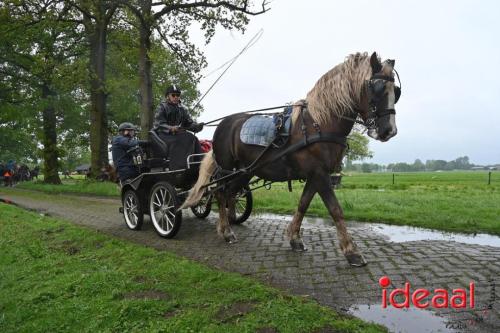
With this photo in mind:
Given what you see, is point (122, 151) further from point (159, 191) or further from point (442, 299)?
point (442, 299)

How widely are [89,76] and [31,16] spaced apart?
3497mm

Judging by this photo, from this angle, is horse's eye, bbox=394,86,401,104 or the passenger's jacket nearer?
Answer: horse's eye, bbox=394,86,401,104

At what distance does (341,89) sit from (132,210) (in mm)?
5006

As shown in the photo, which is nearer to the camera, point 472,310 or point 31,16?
point 472,310

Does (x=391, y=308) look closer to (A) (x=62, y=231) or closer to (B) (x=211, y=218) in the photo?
(B) (x=211, y=218)

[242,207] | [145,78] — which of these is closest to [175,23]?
[145,78]

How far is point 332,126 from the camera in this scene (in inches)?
198

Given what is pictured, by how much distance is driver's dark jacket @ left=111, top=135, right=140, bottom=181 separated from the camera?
8039 mm

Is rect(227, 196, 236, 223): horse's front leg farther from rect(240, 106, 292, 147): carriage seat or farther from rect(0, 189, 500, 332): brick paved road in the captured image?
rect(240, 106, 292, 147): carriage seat

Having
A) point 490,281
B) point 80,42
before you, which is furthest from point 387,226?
point 80,42

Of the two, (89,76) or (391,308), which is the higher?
(89,76)

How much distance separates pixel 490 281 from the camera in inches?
162

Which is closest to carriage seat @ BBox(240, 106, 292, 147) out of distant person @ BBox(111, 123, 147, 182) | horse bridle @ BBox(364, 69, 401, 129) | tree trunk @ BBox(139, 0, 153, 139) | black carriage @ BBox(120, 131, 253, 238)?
horse bridle @ BBox(364, 69, 401, 129)

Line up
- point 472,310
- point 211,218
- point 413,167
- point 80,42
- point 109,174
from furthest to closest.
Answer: point 413,167 < point 80,42 < point 109,174 < point 211,218 < point 472,310
